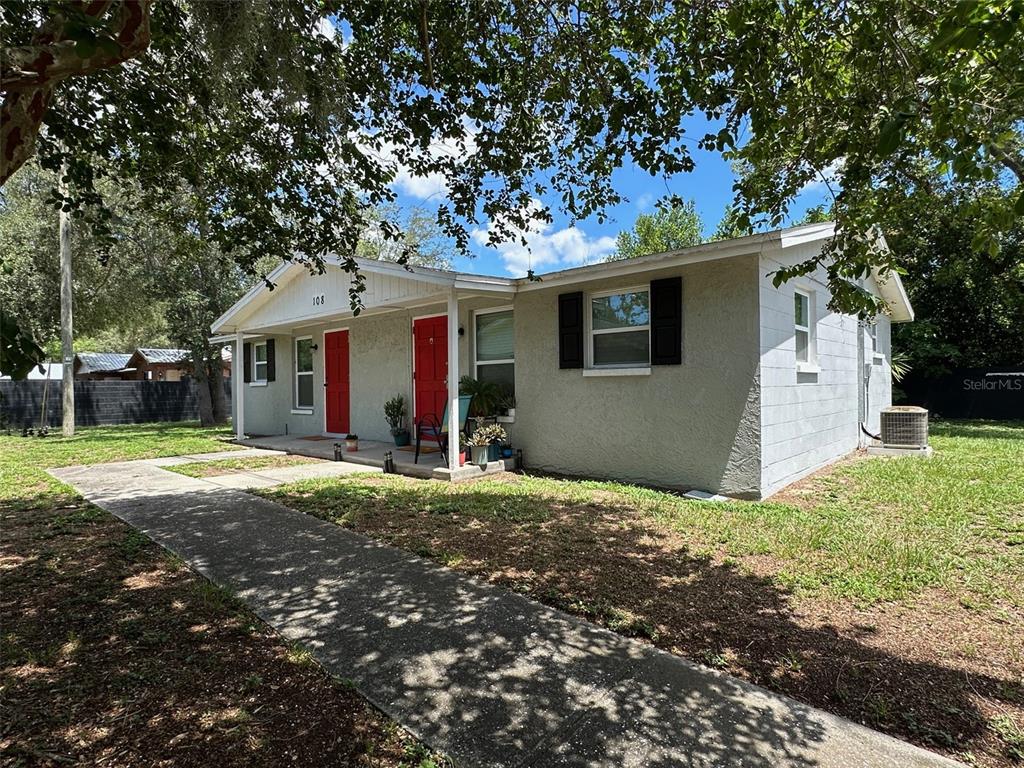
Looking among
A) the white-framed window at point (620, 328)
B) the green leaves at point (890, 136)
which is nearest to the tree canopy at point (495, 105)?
the green leaves at point (890, 136)

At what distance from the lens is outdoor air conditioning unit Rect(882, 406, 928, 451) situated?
930 centimetres

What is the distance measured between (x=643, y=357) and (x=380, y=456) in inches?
184

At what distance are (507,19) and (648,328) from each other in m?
3.91

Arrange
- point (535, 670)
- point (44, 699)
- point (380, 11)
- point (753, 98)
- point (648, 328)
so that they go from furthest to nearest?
point (648, 328), point (380, 11), point (753, 98), point (535, 670), point (44, 699)

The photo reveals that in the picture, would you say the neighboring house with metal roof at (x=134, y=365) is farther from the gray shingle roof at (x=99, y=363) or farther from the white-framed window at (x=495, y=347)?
the white-framed window at (x=495, y=347)

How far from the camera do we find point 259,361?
47.4 feet

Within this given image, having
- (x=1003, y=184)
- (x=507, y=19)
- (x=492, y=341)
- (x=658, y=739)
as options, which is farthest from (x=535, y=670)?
(x=1003, y=184)

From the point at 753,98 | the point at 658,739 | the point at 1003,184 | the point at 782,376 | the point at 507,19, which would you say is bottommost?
the point at 658,739

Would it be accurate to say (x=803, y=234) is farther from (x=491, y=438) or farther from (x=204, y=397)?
(x=204, y=397)

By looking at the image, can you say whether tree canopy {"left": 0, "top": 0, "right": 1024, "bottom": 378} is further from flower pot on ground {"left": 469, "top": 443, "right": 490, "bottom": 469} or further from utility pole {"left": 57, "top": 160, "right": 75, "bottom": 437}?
utility pole {"left": 57, "top": 160, "right": 75, "bottom": 437}

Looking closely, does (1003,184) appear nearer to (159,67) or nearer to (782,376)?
(782,376)

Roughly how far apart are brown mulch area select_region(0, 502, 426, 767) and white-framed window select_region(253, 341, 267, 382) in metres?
10.9

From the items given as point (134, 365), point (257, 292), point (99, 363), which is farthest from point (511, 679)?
point (99, 363)

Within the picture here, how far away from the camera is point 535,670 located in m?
2.63
